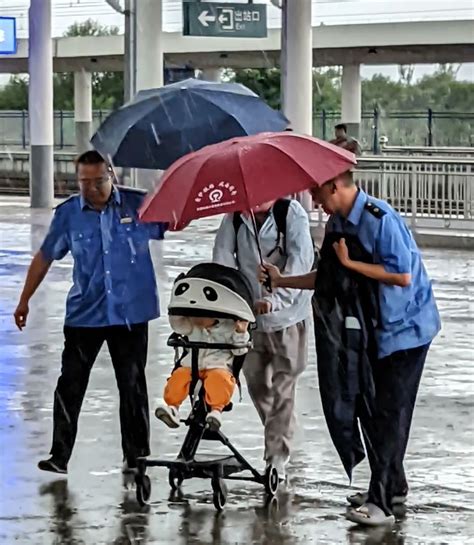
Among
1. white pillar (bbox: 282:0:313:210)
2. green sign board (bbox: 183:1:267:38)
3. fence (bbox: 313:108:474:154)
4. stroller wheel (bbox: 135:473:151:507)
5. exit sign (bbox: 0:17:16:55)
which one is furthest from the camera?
fence (bbox: 313:108:474:154)

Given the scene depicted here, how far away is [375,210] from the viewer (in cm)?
697

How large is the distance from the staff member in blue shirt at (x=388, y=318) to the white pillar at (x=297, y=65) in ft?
68.7

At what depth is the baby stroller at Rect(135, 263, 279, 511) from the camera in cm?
723

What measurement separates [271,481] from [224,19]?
19416 mm

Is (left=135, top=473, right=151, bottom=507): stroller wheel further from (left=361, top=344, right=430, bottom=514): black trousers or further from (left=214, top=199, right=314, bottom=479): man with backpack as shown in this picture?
(left=361, top=344, right=430, bottom=514): black trousers

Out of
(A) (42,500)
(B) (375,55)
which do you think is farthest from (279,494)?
(B) (375,55)

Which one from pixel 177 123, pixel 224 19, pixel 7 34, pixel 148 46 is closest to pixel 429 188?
pixel 224 19

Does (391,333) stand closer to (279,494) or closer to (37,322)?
(279,494)

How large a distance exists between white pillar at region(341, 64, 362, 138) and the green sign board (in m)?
21.8

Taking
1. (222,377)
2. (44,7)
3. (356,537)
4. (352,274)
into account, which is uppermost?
(44,7)

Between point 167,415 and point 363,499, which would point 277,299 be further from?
point 363,499

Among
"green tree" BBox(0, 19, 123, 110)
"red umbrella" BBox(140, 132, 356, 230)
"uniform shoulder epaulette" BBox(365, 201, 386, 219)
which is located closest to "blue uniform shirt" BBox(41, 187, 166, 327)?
"red umbrella" BBox(140, 132, 356, 230)

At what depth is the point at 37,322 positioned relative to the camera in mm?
13977

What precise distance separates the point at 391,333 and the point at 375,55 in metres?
39.6
